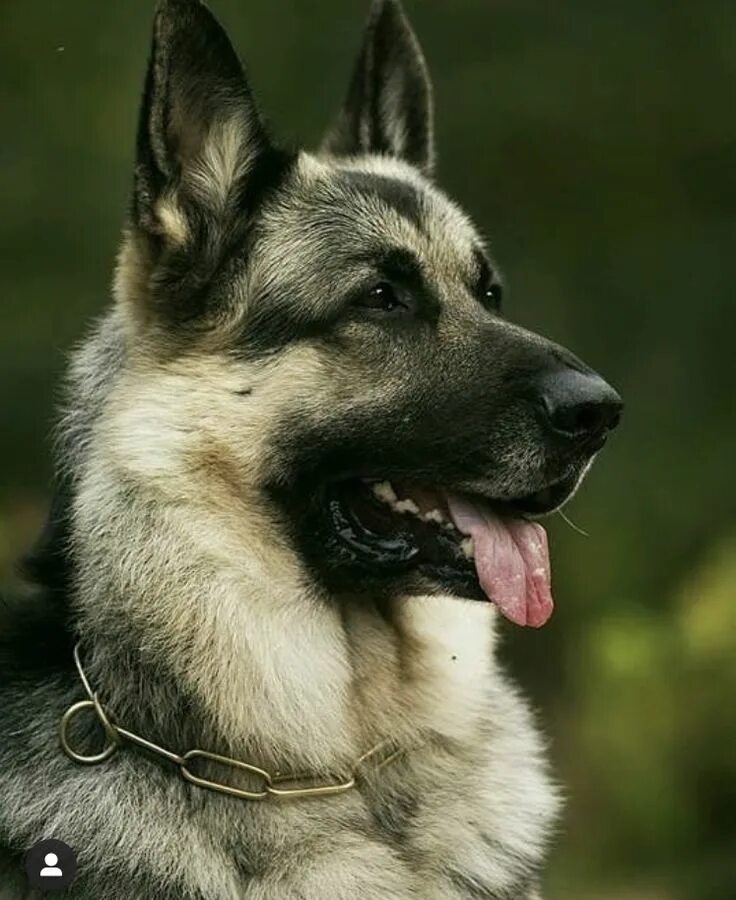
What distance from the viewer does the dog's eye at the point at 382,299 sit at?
4.06 meters

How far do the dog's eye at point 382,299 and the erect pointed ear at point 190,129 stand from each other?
432mm

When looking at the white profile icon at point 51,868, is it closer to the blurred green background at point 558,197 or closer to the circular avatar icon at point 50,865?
the circular avatar icon at point 50,865

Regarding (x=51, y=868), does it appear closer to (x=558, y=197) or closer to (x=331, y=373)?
(x=331, y=373)

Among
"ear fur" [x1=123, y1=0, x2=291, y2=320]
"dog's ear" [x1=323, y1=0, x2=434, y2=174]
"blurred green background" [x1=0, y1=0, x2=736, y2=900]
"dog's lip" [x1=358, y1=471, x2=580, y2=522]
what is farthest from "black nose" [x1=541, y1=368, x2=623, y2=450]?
"blurred green background" [x1=0, y1=0, x2=736, y2=900]

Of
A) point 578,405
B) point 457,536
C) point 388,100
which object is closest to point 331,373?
point 457,536

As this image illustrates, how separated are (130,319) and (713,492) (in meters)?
6.16

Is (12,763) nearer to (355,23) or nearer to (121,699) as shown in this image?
(121,699)

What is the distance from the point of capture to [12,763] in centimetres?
388

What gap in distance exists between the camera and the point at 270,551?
3936mm

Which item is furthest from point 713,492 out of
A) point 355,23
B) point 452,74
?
point 355,23

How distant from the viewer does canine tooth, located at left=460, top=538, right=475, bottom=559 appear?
389 cm

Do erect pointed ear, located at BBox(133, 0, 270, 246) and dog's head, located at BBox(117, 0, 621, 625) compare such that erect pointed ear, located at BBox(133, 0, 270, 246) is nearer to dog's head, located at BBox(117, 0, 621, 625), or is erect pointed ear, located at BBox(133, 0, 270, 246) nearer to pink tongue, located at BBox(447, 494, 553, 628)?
dog's head, located at BBox(117, 0, 621, 625)

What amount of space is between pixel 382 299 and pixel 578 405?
613 mm

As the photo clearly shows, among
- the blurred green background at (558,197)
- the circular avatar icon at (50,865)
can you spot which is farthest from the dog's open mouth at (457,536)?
the blurred green background at (558,197)
